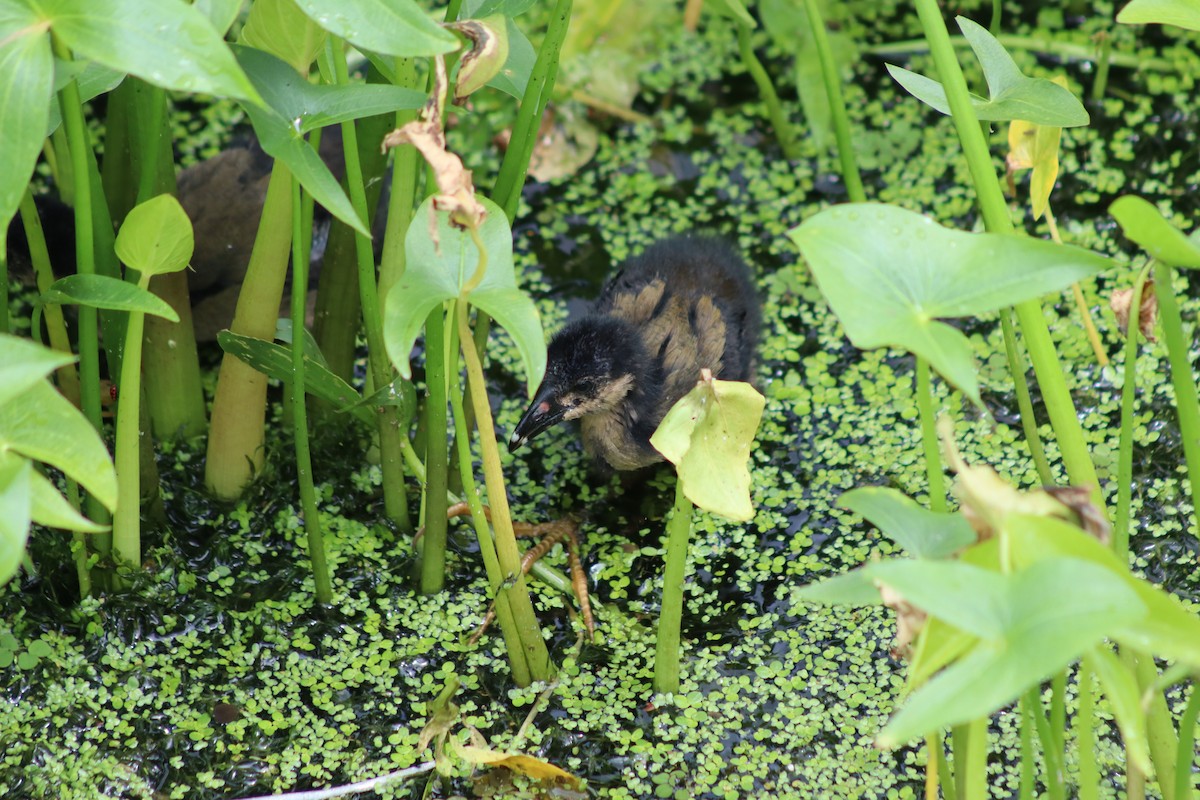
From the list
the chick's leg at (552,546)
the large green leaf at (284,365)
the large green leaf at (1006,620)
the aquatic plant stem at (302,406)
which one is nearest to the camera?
the large green leaf at (1006,620)

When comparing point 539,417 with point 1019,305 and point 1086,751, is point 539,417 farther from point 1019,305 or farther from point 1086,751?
point 1086,751

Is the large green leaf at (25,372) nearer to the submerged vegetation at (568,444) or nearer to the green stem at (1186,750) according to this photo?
the submerged vegetation at (568,444)

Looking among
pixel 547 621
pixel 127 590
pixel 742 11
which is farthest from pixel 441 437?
pixel 742 11

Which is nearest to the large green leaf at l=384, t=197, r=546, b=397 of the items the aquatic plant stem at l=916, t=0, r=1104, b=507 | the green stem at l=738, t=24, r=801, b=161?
the aquatic plant stem at l=916, t=0, r=1104, b=507

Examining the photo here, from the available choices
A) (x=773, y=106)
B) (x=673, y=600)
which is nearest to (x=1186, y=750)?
(x=673, y=600)

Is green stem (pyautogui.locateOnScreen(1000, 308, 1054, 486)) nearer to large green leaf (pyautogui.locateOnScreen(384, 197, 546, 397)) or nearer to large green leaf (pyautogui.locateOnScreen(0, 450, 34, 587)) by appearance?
large green leaf (pyautogui.locateOnScreen(384, 197, 546, 397))

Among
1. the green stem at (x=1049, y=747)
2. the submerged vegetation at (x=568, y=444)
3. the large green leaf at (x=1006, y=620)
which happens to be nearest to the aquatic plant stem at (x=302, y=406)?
the submerged vegetation at (x=568, y=444)

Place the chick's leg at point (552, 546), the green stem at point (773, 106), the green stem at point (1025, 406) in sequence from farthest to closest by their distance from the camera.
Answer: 1. the green stem at point (773, 106)
2. the chick's leg at point (552, 546)
3. the green stem at point (1025, 406)
